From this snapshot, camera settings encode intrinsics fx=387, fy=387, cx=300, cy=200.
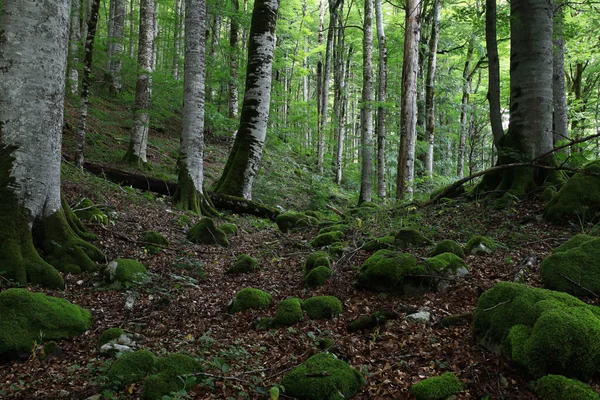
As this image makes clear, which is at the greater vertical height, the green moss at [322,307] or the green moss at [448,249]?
the green moss at [448,249]

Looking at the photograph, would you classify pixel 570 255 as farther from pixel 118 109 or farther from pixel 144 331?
pixel 118 109

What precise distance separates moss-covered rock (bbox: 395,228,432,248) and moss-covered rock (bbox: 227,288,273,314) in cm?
216

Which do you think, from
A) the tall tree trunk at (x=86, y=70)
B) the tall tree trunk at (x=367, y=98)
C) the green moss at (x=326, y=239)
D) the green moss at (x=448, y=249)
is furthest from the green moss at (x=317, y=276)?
the tall tree trunk at (x=367, y=98)

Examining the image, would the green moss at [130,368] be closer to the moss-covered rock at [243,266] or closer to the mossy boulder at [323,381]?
the mossy boulder at [323,381]

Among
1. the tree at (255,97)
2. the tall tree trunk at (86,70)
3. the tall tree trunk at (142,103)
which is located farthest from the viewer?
the tall tree trunk at (142,103)

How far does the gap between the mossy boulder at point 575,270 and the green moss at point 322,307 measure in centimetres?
198

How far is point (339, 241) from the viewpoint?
6.52 meters

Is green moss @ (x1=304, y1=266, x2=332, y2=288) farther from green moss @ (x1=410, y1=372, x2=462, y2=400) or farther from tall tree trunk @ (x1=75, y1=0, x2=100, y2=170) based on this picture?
tall tree trunk @ (x1=75, y1=0, x2=100, y2=170)

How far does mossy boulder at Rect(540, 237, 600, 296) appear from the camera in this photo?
10.9 ft

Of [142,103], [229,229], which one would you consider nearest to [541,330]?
[229,229]

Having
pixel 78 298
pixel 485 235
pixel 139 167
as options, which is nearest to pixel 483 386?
pixel 485 235

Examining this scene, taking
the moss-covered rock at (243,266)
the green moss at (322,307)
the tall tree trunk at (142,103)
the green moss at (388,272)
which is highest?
the tall tree trunk at (142,103)

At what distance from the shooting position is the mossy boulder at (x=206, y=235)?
6965 millimetres

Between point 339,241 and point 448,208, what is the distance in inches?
Result: 90.5
